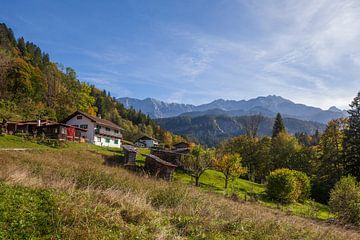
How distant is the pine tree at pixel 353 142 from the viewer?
1796 inches

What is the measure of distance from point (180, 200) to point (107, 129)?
176 ft

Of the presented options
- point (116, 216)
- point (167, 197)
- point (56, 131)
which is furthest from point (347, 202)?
point (56, 131)

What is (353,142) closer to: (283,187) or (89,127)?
(283,187)

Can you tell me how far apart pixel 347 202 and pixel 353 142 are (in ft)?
89.6

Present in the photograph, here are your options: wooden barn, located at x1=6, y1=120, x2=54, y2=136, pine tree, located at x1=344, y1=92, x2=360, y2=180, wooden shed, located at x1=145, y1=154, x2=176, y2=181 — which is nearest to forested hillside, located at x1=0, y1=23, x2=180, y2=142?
wooden barn, located at x1=6, y1=120, x2=54, y2=136

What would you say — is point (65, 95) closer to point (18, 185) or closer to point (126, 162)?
point (126, 162)

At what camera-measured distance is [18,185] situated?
9.37 m

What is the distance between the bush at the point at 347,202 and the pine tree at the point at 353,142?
23668mm

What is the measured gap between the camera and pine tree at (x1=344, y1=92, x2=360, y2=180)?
45.6 m

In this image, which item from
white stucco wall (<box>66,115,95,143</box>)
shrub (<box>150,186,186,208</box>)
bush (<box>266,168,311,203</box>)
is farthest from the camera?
white stucco wall (<box>66,115,95,143</box>)

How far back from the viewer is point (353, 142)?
46281 millimetres

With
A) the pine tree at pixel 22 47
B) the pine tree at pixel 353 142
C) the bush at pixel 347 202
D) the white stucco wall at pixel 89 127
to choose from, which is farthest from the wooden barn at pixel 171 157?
the pine tree at pixel 22 47

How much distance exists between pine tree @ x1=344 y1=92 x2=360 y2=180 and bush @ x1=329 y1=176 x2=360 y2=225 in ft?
77.7

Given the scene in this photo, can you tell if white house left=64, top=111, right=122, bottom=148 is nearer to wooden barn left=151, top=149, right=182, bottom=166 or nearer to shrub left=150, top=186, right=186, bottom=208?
wooden barn left=151, top=149, right=182, bottom=166
